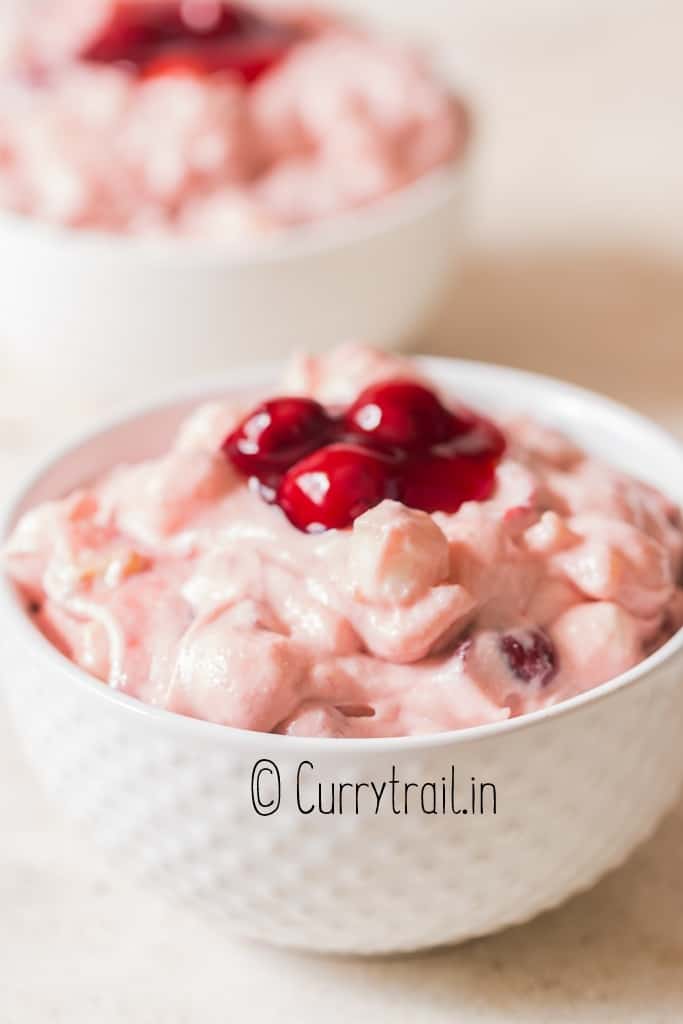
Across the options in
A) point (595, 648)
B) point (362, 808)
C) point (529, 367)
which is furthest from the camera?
point (529, 367)

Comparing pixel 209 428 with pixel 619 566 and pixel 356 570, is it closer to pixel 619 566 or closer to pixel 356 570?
pixel 356 570

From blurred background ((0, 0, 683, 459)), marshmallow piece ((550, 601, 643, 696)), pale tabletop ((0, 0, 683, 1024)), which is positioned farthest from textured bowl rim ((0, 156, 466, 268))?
marshmallow piece ((550, 601, 643, 696))

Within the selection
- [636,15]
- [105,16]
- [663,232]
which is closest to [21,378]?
[105,16]

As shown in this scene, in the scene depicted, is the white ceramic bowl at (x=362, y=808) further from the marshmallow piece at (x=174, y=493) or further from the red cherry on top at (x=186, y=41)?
the red cherry on top at (x=186, y=41)

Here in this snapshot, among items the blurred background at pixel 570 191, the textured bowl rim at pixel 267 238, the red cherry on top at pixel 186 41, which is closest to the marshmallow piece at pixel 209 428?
the textured bowl rim at pixel 267 238

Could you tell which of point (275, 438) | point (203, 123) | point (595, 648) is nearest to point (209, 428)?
point (275, 438)

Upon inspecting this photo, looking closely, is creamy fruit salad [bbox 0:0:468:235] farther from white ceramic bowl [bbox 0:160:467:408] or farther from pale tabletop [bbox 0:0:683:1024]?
pale tabletop [bbox 0:0:683:1024]
